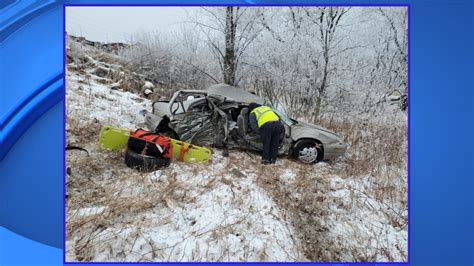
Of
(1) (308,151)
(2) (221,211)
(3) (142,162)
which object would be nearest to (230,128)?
(1) (308,151)

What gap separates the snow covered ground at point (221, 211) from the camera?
107 inches

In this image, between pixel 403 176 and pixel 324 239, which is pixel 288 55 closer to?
pixel 403 176

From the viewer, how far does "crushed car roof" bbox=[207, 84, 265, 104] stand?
210 inches

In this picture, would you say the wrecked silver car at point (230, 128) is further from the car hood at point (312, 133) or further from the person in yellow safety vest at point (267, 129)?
the person in yellow safety vest at point (267, 129)

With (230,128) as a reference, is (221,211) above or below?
below

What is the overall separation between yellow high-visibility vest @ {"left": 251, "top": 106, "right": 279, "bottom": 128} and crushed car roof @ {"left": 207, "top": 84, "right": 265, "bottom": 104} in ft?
1.87

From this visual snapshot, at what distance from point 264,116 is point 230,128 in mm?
694

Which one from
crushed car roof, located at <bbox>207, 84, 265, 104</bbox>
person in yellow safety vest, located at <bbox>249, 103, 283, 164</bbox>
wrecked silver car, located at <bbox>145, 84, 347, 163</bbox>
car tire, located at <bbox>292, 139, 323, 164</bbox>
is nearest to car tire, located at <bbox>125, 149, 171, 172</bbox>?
wrecked silver car, located at <bbox>145, 84, 347, 163</bbox>

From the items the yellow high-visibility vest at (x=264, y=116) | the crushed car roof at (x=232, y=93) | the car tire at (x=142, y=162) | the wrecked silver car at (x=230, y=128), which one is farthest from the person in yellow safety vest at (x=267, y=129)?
the car tire at (x=142, y=162)

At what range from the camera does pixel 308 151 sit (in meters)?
4.93

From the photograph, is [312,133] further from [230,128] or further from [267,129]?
[230,128]

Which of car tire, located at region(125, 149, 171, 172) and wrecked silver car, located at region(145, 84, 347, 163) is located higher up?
wrecked silver car, located at region(145, 84, 347, 163)

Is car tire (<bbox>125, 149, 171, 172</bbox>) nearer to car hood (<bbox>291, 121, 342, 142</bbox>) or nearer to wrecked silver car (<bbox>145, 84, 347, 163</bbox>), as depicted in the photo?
wrecked silver car (<bbox>145, 84, 347, 163</bbox>)

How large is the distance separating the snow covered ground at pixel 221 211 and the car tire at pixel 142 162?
0.36 feet
